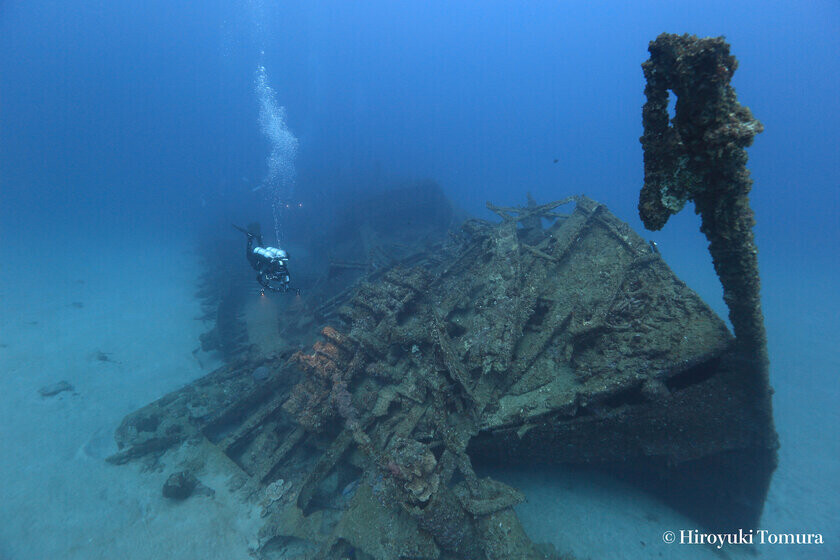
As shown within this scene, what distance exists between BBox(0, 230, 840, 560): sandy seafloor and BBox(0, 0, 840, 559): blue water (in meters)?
0.12

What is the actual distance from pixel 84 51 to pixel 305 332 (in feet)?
845

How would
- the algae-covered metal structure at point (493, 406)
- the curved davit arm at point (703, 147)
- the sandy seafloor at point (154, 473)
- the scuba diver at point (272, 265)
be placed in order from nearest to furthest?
the curved davit arm at point (703, 147) → the algae-covered metal structure at point (493, 406) → the sandy seafloor at point (154, 473) → the scuba diver at point (272, 265)

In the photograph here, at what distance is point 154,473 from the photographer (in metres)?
8.24

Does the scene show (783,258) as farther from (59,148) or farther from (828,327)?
(59,148)

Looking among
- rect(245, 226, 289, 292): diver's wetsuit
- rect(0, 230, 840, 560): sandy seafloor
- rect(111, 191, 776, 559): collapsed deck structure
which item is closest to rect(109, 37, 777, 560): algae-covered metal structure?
rect(111, 191, 776, 559): collapsed deck structure

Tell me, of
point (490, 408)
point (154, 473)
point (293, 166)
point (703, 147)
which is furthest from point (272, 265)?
point (293, 166)

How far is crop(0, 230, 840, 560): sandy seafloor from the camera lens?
663 cm

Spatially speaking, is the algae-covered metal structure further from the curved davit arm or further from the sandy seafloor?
the sandy seafloor

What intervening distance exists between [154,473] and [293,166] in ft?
213

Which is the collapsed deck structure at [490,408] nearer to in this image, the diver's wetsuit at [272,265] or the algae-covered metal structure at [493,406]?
the algae-covered metal structure at [493,406]

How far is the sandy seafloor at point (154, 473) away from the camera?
663 cm

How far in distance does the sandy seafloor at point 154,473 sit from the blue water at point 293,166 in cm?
12

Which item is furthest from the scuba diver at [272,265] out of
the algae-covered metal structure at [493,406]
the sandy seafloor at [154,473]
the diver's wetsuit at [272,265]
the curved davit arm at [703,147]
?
the curved davit arm at [703,147]

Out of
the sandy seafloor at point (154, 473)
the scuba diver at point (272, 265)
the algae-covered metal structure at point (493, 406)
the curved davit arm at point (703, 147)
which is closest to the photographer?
the curved davit arm at point (703, 147)
